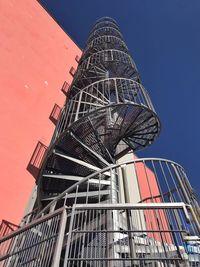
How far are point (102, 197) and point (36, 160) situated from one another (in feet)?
7.75

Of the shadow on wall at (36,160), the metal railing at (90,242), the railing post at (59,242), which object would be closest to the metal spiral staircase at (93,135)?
the shadow on wall at (36,160)

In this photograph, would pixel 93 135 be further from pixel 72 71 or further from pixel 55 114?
pixel 72 71

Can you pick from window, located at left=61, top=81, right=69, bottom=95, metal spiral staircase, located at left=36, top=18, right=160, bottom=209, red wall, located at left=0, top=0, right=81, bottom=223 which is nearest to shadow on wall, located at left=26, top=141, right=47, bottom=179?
red wall, located at left=0, top=0, right=81, bottom=223

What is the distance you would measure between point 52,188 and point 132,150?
268cm

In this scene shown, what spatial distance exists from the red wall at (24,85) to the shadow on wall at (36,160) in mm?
111

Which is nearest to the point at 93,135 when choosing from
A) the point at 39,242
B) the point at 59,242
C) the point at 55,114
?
the point at 55,114

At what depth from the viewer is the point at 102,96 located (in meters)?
7.33

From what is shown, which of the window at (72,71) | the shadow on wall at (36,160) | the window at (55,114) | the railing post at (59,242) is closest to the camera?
the railing post at (59,242)

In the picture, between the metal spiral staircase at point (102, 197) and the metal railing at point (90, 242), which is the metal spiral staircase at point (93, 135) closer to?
the metal spiral staircase at point (102, 197)

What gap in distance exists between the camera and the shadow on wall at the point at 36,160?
6133 mm

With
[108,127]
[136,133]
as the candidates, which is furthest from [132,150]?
[108,127]

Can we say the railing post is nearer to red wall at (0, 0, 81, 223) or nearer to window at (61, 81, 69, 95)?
red wall at (0, 0, 81, 223)

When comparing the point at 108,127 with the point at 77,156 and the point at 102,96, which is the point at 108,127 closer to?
the point at 77,156

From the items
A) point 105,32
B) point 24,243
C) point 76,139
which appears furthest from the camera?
point 105,32
